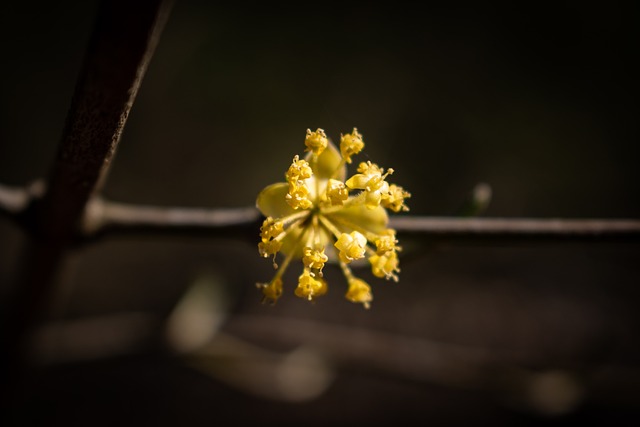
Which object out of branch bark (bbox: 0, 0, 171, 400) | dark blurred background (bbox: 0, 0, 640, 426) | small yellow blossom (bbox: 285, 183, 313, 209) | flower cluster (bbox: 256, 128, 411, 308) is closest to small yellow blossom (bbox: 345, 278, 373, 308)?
flower cluster (bbox: 256, 128, 411, 308)

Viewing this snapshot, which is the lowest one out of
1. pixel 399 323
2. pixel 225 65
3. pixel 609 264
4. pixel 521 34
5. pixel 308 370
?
pixel 308 370

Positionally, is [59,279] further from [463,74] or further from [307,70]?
[463,74]

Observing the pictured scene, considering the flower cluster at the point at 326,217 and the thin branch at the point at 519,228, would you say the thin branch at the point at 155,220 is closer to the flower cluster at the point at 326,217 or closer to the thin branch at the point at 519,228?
the flower cluster at the point at 326,217

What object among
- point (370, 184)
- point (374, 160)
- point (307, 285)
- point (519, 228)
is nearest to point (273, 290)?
point (307, 285)

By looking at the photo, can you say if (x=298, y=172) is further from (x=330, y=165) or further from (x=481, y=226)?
(x=481, y=226)

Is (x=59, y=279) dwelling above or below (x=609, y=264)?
below

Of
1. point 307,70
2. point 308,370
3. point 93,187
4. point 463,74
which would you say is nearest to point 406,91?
point 463,74

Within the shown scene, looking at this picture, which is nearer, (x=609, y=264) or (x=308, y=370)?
(x=308, y=370)
